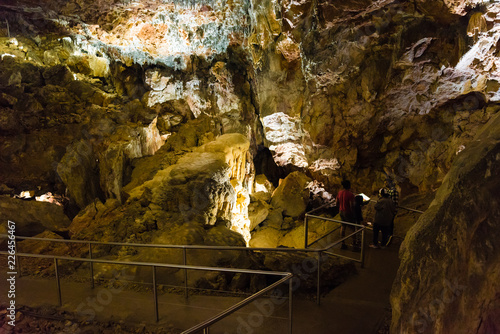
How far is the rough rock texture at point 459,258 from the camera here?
1826 mm

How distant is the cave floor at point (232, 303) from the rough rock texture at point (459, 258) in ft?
3.65

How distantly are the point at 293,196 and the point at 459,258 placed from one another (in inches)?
459

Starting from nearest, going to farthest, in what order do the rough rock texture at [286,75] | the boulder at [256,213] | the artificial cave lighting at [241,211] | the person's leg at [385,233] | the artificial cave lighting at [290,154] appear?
the person's leg at [385,233]
the rough rock texture at [286,75]
the artificial cave lighting at [241,211]
the boulder at [256,213]
the artificial cave lighting at [290,154]

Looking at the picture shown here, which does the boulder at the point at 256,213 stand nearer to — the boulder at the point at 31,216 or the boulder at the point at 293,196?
the boulder at the point at 293,196

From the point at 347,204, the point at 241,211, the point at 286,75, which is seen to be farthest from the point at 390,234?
the point at 286,75

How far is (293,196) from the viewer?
44.7 ft

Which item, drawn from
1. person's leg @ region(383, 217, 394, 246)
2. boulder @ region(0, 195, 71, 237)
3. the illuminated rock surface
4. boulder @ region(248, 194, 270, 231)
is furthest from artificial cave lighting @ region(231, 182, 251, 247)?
person's leg @ region(383, 217, 394, 246)

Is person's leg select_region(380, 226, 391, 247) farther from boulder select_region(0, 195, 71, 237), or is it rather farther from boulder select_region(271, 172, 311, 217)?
boulder select_region(271, 172, 311, 217)

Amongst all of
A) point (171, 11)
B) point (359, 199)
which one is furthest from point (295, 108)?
point (359, 199)

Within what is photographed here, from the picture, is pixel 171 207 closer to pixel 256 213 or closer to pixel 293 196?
pixel 256 213

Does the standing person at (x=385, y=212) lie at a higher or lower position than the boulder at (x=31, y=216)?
higher

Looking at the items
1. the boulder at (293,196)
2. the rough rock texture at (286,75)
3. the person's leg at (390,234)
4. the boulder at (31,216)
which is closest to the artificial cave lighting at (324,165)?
the rough rock texture at (286,75)

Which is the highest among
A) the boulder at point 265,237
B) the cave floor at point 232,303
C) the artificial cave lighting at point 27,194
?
the artificial cave lighting at point 27,194

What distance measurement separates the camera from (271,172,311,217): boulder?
13562 millimetres
